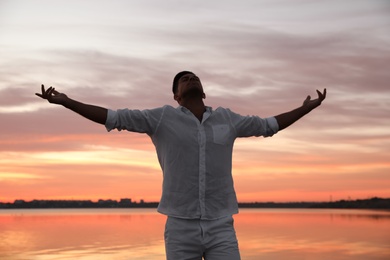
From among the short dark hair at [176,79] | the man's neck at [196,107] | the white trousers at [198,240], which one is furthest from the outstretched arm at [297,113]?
the white trousers at [198,240]

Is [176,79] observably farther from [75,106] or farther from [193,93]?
[75,106]

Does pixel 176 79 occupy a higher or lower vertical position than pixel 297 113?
higher

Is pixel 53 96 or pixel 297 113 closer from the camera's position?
pixel 53 96

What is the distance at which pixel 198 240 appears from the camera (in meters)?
4.75

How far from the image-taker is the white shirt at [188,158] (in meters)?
4.77

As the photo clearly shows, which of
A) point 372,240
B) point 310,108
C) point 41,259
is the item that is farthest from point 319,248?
point 310,108

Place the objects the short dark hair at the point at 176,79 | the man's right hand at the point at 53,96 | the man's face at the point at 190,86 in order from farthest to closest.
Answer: the short dark hair at the point at 176,79 < the man's face at the point at 190,86 < the man's right hand at the point at 53,96

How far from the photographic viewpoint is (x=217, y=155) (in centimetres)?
483

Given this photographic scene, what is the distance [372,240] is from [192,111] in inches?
1347

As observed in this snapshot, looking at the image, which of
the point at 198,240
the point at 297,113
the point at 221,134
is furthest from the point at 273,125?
the point at 198,240

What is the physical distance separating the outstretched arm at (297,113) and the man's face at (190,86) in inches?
27.2

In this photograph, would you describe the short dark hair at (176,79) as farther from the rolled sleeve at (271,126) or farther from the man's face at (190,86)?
the rolled sleeve at (271,126)

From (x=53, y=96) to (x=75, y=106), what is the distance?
16cm

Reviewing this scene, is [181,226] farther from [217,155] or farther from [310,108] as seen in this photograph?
[310,108]
